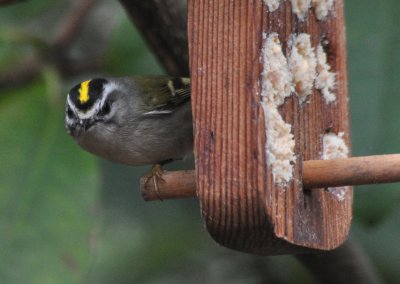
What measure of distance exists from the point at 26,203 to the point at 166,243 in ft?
2.86

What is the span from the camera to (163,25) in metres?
3.42

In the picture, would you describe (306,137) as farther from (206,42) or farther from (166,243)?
(166,243)

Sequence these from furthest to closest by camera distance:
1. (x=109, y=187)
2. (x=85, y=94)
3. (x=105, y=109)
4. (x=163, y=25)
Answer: (x=109, y=187) → (x=105, y=109) → (x=85, y=94) → (x=163, y=25)

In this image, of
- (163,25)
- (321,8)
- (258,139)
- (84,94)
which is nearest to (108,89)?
(84,94)

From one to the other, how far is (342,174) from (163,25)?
4.10ft

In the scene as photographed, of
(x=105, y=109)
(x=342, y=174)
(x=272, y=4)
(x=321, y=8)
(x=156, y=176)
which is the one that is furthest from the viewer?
(x=105, y=109)

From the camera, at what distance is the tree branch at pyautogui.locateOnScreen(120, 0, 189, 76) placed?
11.1ft

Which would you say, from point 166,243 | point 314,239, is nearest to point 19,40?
point 166,243

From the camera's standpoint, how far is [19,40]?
12.5 ft

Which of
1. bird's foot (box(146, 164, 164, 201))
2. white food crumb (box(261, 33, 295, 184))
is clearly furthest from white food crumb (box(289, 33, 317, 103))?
bird's foot (box(146, 164, 164, 201))

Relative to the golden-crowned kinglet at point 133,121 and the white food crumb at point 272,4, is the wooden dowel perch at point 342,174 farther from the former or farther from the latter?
the golden-crowned kinglet at point 133,121

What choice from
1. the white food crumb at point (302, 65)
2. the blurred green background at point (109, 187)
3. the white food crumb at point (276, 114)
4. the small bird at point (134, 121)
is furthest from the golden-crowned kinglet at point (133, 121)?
the white food crumb at point (276, 114)

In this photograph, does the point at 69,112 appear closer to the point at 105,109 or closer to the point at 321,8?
the point at 105,109

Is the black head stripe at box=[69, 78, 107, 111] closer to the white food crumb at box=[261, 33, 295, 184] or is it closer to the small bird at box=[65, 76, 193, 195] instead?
the small bird at box=[65, 76, 193, 195]
